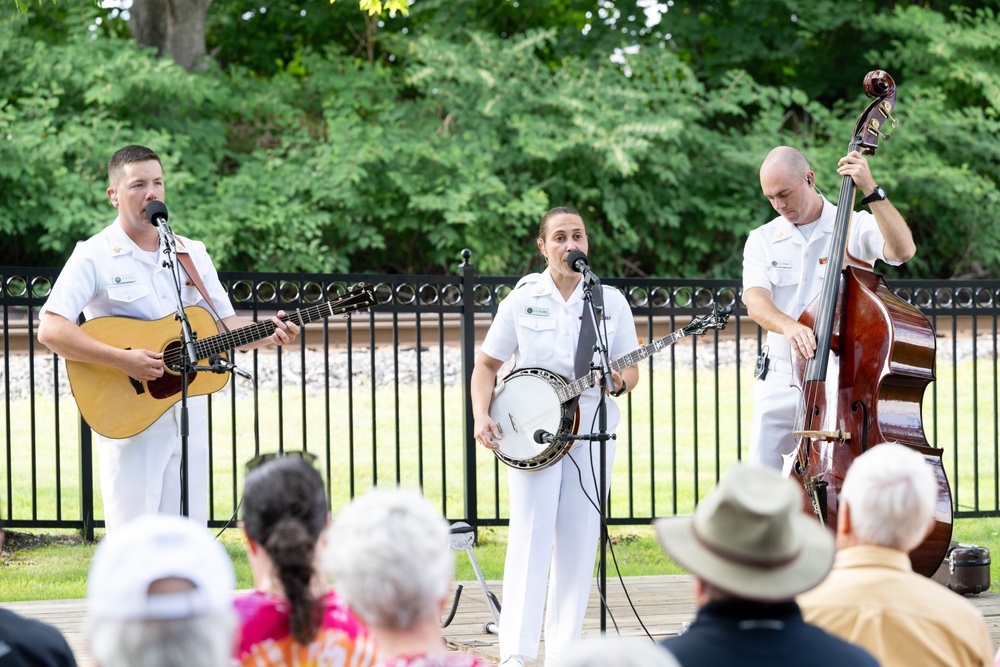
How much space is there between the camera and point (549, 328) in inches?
172

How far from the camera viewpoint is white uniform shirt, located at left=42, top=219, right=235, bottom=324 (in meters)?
4.34

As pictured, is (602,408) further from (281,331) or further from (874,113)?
(874,113)

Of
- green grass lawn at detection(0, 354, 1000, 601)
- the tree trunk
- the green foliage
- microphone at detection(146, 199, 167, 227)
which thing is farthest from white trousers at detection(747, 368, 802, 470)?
the tree trunk

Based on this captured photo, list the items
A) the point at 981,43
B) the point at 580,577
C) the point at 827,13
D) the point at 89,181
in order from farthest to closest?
the point at 827,13 → the point at 981,43 → the point at 89,181 → the point at 580,577

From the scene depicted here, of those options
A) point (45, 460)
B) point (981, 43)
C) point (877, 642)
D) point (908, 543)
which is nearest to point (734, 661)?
point (877, 642)

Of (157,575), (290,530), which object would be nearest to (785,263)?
(290,530)

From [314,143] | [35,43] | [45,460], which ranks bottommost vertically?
[45,460]

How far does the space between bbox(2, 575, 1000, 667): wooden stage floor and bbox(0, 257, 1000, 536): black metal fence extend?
2.90ft

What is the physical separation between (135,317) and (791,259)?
263 cm

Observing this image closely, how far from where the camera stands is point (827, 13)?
1594cm

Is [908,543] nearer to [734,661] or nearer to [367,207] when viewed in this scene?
[734,661]

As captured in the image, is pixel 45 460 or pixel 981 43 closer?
pixel 45 460

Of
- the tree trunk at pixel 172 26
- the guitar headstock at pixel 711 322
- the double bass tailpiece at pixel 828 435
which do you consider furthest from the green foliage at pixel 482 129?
the double bass tailpiece at pixel 828 435

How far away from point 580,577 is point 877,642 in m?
2.07
